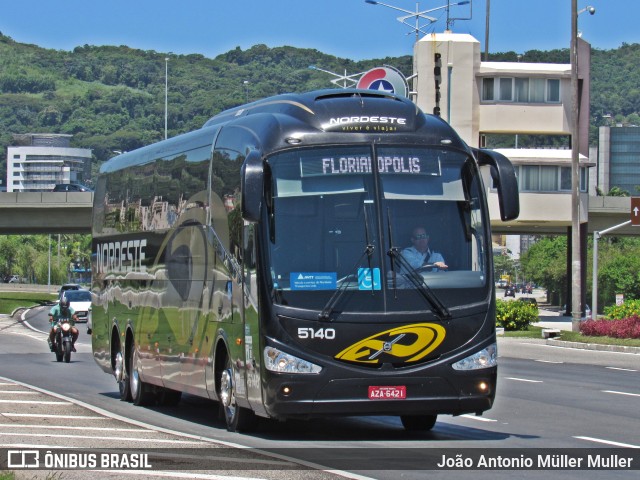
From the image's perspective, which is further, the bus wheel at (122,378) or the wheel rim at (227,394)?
the bus wheel at (122,378)

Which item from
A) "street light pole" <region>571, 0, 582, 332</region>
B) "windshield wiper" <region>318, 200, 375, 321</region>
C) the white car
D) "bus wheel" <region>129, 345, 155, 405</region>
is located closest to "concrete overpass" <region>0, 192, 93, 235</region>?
the white car

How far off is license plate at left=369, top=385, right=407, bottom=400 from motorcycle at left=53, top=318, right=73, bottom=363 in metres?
20.5

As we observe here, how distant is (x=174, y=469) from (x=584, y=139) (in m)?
61.4

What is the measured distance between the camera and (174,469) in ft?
35.1

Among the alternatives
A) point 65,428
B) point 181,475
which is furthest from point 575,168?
point 181,475

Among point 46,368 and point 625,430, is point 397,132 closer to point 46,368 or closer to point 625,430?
point 625,430

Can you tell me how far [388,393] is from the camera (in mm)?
13062

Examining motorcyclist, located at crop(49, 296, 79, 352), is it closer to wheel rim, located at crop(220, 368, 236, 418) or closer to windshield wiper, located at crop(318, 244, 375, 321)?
wheel rim, located at crop(220, 368, 236, 418)

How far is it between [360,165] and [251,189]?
128cm

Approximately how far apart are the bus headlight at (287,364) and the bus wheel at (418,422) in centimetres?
224

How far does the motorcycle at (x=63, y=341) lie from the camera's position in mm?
32438

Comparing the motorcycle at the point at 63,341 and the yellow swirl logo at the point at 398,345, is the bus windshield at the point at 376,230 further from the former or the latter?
the motorcycle at the point at 63,341

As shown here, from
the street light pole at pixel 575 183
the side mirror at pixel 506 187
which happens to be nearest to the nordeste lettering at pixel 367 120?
the side mirror at pixel 506 187

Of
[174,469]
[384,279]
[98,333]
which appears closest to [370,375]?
[384,279]
